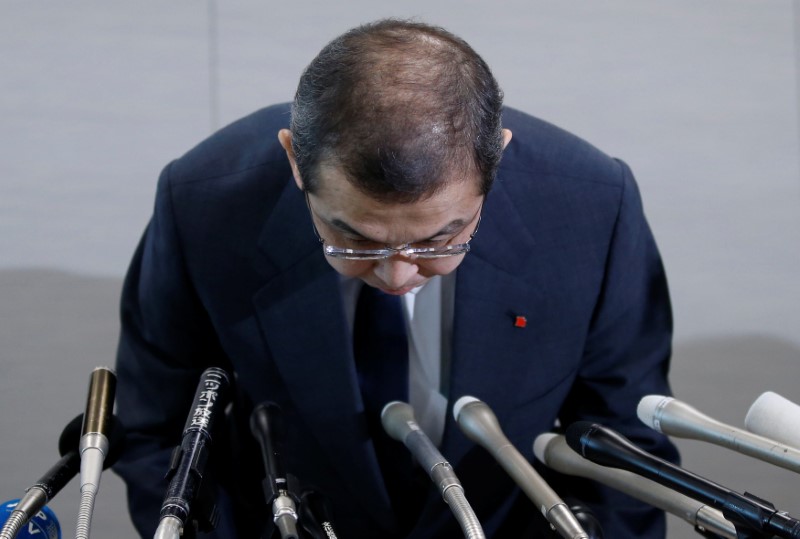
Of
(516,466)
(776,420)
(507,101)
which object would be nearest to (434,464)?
(516,466)

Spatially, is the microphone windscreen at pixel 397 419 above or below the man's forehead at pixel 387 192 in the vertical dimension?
below

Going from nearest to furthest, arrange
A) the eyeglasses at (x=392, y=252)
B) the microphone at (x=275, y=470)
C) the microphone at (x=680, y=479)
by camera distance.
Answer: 1. the microphone at (x=680, y=479)
2. the microphone at (x=275, y=470)
3. the eyeglasses at (x=392, y=252)

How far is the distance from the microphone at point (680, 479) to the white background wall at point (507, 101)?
1140 millimetres

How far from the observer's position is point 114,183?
188cm

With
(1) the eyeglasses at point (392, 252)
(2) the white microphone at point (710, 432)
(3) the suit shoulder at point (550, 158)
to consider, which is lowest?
(2) the white microphone at point (710, 432)

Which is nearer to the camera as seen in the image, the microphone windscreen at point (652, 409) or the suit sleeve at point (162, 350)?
the microphone windscreen at point (652, 409)

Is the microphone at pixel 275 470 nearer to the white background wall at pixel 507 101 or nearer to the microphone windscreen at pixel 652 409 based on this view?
the microphone windscreen at pixel 652 409

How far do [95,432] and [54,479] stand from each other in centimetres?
6

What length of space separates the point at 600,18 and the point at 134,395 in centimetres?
114

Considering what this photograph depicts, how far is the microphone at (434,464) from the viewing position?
0.87 meters

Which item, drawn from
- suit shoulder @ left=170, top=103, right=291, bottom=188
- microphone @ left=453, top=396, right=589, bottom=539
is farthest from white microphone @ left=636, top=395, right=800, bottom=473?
suit shoulder @ left=170, top=103, right=291, bottom=188

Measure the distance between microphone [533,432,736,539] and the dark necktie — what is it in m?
0.33

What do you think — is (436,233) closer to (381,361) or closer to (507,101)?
(381,361)

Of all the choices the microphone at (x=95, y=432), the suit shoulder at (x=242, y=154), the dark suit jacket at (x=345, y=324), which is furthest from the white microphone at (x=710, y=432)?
the suit shoulder at (x=242, y=154)
